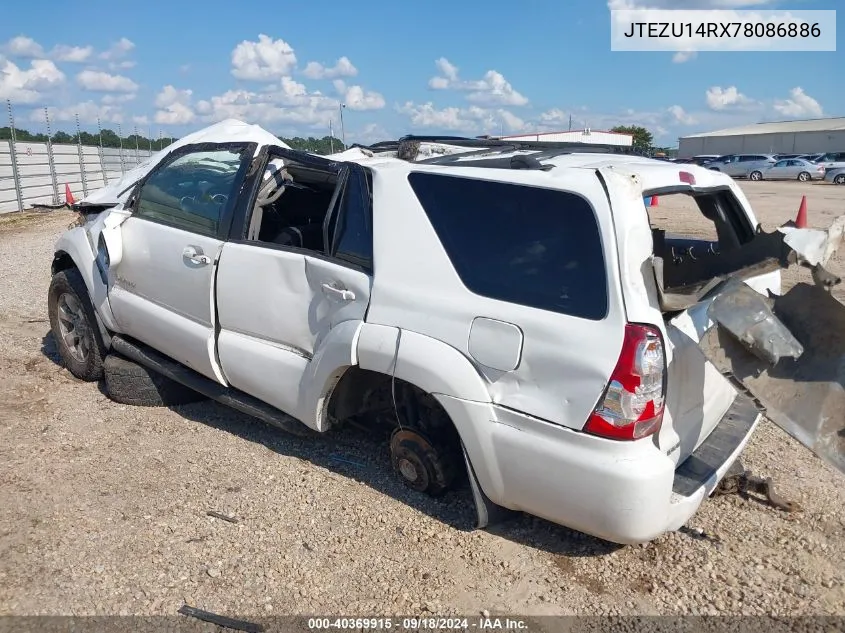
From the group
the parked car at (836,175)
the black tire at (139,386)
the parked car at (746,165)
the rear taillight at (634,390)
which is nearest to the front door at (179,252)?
the black tire at (139,386)

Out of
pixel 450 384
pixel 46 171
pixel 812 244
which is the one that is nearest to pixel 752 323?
pixel 812 244

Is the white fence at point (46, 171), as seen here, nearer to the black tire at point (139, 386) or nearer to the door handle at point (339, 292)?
the black tire at point (139, 386)

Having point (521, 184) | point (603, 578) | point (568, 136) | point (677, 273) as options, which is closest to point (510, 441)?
point (603, 578)

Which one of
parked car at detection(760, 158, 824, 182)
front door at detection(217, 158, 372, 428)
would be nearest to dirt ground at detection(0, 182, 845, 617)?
front door at detection(217, 158, 372, 428)

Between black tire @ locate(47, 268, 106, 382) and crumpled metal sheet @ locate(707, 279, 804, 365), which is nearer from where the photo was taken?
crumpled metal sheet @ locate(707, 279, 804, 365)

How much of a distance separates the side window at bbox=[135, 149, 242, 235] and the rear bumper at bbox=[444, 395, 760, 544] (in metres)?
2.12

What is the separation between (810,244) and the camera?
2.65 m

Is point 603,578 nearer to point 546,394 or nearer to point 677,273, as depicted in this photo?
point 546,394

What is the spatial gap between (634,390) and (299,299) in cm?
179

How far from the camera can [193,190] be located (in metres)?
4.38

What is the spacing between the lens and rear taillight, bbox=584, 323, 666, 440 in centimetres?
255

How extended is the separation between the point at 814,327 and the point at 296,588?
2.44 m

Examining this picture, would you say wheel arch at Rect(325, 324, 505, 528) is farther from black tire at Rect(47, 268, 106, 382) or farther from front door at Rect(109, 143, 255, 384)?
black tire at Rect(47, 268, 106, 382)

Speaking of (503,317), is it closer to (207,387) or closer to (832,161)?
(207,387)
